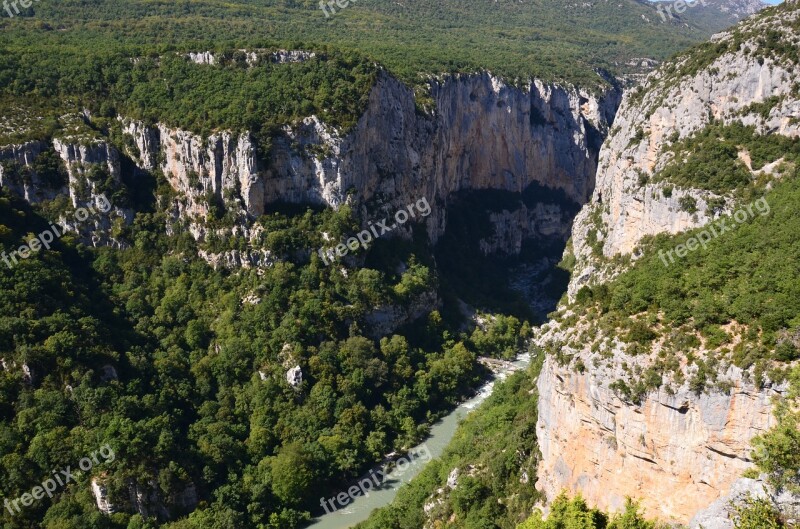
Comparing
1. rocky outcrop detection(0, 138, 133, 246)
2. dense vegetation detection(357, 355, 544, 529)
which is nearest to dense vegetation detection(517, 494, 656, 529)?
dense vegetation detection(357, 355, 544, 529)

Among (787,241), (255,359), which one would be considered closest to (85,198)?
(255,359)

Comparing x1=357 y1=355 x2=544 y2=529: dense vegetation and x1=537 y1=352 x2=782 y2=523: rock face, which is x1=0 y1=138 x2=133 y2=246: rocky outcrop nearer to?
x1=357 y1=355 x2=544 y2=529: dense vegetation

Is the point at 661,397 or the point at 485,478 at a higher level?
the point at 661,397

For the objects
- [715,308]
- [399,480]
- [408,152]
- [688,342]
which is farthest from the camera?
[408,152]

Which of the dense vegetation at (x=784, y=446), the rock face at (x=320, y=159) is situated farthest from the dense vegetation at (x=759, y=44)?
the dense vegetation at (x=784, y=446)

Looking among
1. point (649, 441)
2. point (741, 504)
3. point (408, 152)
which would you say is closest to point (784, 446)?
point (741, 504)

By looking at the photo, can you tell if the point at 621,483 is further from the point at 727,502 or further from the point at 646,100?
the point at 646,100

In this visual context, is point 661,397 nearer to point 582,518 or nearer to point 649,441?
point 649,441
